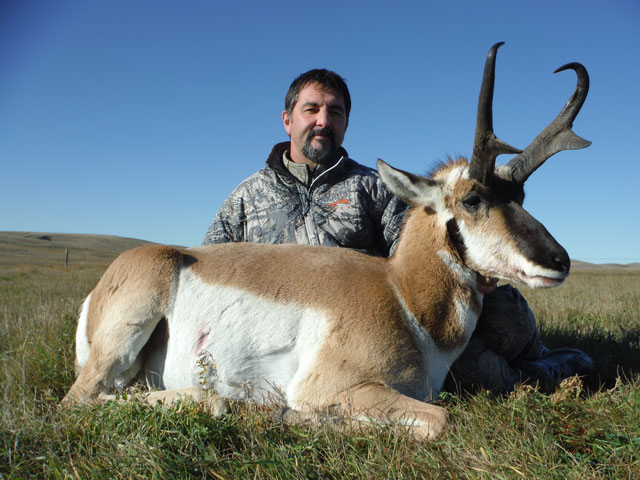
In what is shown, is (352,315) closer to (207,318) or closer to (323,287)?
(323,287)

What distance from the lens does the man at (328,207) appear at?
4.81 metres

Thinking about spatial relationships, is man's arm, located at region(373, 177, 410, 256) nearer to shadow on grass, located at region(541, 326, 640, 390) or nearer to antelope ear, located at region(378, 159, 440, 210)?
antelope ear, located at region(378, 159, 440, 210)

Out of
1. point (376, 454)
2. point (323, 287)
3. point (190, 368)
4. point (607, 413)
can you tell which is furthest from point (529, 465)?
point (190, 368)

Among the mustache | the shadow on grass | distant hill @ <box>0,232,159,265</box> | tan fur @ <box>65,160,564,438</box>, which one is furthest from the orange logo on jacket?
distant hill @ <box>0,232,159,265</box>

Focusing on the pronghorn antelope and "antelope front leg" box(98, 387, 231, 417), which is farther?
the pronghorn antelope

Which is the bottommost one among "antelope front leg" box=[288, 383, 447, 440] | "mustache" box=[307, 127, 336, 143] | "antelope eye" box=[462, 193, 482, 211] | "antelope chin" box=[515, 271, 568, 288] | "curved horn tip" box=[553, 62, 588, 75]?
"antelope front leg" box=[288, 383, 447, 440]

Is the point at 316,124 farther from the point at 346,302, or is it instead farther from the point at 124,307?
the point at 124,307

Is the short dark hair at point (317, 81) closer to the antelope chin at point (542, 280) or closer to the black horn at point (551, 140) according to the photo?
the black horn at point (551, 140)

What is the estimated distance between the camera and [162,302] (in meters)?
3.90

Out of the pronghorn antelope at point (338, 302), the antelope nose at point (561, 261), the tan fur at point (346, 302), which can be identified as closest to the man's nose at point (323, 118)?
the tan fur at point (346, 302)

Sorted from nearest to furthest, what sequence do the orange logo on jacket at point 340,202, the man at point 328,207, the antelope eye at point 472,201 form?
the antelope eye at point 472,201
the man at point 328,207
the orange logo on jacket at point 340,202

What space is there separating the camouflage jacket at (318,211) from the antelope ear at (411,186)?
5.41ft

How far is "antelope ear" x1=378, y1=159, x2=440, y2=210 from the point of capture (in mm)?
3934

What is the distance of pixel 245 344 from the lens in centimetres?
373
